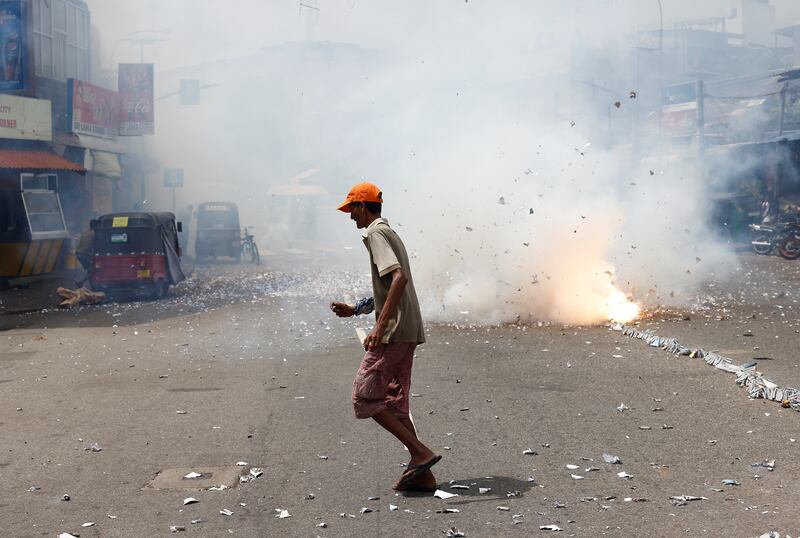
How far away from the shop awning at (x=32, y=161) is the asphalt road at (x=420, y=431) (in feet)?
31.7

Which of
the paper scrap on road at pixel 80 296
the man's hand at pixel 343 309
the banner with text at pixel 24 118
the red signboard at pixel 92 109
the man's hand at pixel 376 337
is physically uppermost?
the red signboard at pixel 92 109

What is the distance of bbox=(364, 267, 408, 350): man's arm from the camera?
5.17 meters

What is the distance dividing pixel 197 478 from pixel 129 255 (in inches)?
511

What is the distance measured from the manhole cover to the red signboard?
24355 mm

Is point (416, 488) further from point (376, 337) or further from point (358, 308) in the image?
point (358, 308)

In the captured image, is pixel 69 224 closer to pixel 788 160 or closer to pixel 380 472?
pixel 788 160

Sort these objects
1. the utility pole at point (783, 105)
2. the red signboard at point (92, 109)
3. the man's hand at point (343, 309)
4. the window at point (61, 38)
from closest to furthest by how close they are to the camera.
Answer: the man's hand at point (343, 309) < the red signboard at point (92, 109) < the utility pole at point (783, 105) < the window at point (61, 38)

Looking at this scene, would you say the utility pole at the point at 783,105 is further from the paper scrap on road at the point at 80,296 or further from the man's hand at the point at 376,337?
the man's hand at the point at 376,337

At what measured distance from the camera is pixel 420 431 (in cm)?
676

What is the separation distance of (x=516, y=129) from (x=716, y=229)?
17964 millimetres

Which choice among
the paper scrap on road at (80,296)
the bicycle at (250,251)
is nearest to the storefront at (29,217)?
the paper scrap on road at (80,296)

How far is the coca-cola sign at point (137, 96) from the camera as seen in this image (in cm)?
3144

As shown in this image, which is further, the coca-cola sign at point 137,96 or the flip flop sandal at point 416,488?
the coca-cola sign at point 137,96

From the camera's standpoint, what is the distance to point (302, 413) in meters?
7.51
